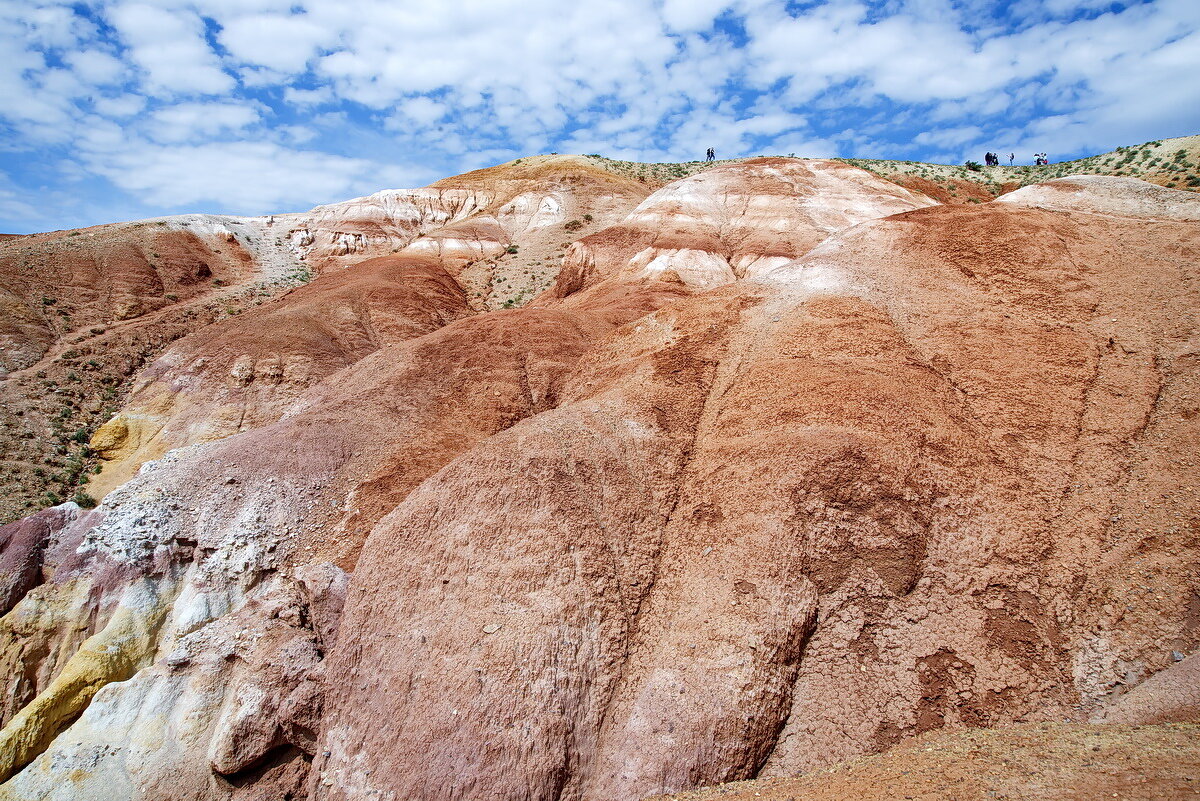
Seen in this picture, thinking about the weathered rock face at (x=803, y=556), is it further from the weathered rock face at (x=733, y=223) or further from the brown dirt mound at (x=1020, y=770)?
the weathered rock face at (x=733, y=223)

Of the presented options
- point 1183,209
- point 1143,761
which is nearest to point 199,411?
point 1143,761

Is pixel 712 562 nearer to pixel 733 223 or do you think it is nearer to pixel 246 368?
pixel 246 368

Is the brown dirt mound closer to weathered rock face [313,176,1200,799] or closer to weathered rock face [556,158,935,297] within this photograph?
weathered rock face [313,176,1200,799]

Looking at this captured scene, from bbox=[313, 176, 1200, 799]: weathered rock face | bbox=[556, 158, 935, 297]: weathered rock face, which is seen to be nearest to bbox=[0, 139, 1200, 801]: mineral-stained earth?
bbox=[313, 176, 1200, 799]: weathered rock face

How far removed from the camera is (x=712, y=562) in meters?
9.24

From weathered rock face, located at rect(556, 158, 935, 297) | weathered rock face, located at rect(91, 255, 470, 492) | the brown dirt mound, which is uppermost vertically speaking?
weathered rock face, located at rect(556, 158, 935, 297)

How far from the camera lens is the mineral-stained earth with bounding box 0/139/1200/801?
7574 millimetres

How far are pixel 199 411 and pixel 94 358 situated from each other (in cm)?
799

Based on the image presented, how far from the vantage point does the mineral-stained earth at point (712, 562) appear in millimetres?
7574

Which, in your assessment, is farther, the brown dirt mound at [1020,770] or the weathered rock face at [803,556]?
the weathered rock face at [803,556]

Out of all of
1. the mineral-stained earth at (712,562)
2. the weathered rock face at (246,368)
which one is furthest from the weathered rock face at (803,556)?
the weathered rock face at (246,368)

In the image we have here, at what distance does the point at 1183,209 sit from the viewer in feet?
43.0

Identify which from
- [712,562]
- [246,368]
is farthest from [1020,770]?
[246,368]

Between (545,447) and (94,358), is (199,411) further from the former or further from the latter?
(545,447)
